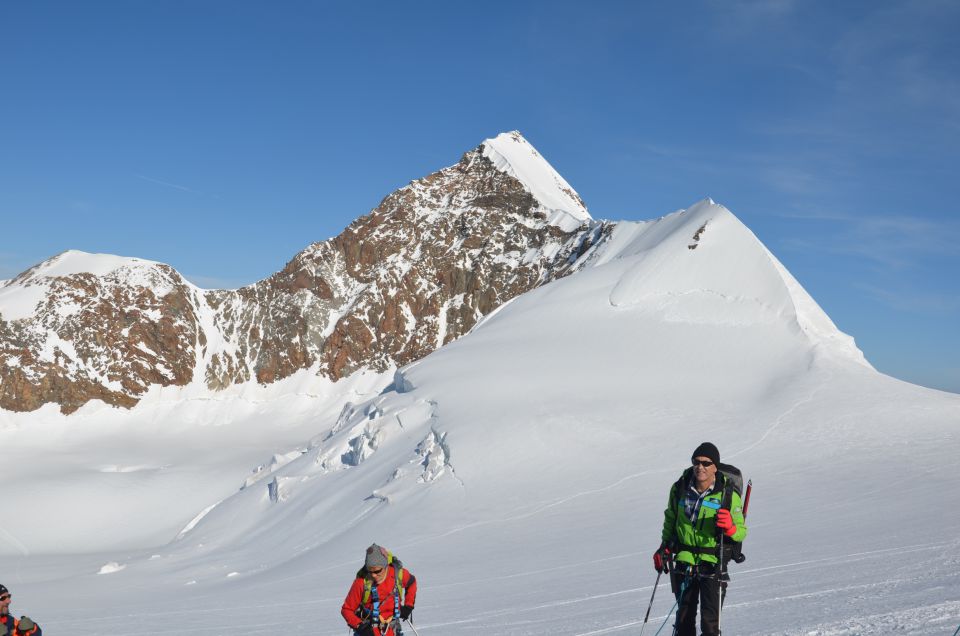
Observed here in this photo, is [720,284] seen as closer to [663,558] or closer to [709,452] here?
[663,558]

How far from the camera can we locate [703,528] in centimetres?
721

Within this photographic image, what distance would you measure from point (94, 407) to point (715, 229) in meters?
68.3

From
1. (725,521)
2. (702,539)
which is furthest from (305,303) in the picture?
(725,521)

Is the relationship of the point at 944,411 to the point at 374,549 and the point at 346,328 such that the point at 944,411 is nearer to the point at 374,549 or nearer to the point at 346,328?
the point at 374,549

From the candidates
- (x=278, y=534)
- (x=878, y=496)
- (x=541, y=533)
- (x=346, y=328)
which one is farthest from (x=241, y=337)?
(x=878, y=496)

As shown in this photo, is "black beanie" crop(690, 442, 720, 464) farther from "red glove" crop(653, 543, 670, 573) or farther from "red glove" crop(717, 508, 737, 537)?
"red glove" crop(653, 543, 670, 573)

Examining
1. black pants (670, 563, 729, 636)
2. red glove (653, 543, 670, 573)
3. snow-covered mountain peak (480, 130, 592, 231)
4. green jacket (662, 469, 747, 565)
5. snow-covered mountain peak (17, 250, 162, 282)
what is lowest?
black pants (670, 563, 729, 636)

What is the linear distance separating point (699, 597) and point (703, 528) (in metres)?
0.77

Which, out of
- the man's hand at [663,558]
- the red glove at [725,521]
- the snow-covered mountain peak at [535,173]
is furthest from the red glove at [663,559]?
the snow-covered mountain peak at [535,173]

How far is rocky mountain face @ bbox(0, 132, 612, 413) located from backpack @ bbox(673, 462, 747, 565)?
2799 inches

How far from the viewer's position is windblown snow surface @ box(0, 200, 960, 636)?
1289 centimetres

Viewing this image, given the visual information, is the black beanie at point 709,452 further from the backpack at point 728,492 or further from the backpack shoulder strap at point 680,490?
the backpack shoulder strap at point 680,490

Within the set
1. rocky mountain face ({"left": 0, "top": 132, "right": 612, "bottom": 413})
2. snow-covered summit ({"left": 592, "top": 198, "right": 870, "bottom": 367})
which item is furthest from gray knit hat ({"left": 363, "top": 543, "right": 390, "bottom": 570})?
rocky mountain face ({"left": 0, "top": 132, "right": 612, "bottom": 413})

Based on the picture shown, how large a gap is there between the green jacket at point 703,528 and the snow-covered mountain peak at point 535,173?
265 feet
